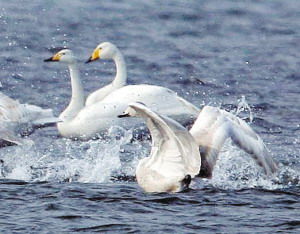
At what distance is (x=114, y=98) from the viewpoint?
13.2m

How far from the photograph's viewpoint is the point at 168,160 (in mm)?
9586

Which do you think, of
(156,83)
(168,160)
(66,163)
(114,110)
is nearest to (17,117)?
(66,163)

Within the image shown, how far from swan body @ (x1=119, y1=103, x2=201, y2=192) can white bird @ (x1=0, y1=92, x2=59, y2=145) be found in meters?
1.79

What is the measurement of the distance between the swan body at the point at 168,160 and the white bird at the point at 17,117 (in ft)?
A: 5.87

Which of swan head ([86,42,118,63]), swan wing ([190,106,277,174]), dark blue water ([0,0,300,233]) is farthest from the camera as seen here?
swan head ([86,42,118,63])

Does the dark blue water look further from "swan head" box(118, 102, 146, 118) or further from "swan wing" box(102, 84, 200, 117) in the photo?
"swan head" box(118, 102, 146, 118)

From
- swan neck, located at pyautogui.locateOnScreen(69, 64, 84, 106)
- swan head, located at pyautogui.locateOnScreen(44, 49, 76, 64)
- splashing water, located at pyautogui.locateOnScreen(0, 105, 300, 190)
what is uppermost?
swan head, located at pyautogui.locateOnScreen(44, 49, 76, 64)

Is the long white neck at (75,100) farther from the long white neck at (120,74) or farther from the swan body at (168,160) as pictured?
the swan body at (168,160)

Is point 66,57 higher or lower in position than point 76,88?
higher

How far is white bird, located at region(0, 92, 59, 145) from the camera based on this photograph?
1111cm

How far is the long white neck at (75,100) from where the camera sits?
1387cm

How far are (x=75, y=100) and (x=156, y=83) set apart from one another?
236 centimetres

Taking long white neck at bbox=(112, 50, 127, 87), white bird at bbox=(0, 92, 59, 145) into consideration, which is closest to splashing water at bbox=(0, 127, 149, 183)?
white bird at bbox=(0, 92, 59, 145)

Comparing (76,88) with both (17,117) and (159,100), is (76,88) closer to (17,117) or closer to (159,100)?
(159,100)
